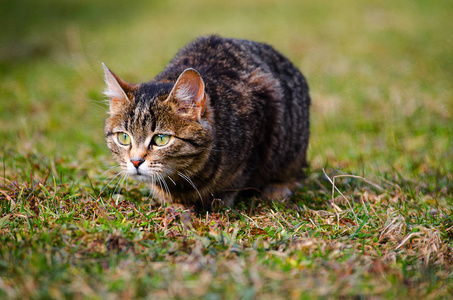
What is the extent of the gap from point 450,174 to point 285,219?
6.25 feet

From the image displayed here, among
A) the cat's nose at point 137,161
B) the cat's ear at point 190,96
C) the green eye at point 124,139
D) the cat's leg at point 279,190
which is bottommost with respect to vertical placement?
the cat's leg at point 279,190

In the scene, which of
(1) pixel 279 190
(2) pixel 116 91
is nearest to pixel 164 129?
(2) pixel 116 91

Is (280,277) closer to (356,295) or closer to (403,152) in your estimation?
(356,295)

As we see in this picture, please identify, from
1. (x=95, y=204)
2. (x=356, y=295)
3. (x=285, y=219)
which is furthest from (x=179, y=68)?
(x=356, y=295)

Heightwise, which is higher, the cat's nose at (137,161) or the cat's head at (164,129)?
the cat's head at (164,129)

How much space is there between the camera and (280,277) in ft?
5.73

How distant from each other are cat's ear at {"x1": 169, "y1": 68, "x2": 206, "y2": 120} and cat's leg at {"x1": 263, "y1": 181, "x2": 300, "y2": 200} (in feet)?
3.36

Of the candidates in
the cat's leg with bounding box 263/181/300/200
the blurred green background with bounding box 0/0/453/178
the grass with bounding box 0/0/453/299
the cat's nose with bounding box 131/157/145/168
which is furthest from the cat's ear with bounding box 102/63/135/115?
the cat's leg with bounding box 263/181/300/200

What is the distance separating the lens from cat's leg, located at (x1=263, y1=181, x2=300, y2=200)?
10.6 feet

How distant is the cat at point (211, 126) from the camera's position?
2525mm

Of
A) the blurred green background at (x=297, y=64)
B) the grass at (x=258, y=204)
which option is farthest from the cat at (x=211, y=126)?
the blurred green background at (x=297, y=64)

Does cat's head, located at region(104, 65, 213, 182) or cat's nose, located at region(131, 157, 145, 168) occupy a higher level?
cat's head, located at region(104, 65, 213, 182)

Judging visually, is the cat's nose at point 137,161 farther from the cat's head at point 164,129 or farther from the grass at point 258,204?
the grass at point 258,204

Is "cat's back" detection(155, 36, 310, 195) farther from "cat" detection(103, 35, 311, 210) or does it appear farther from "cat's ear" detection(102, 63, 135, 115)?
"cat's ear" detection(102, 63, 135, 115)
